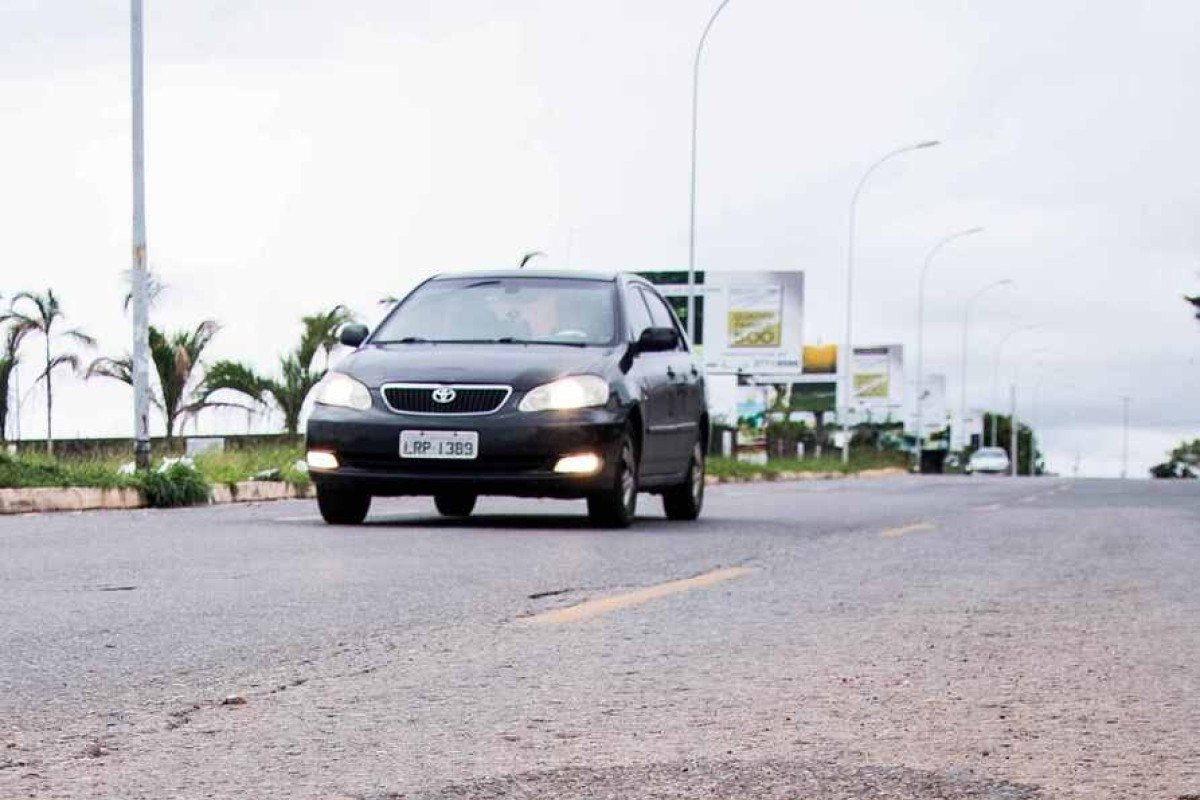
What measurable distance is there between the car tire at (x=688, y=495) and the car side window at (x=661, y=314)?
856 millimetres

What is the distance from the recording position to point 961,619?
7273 mm

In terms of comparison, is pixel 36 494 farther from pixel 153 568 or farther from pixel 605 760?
pixel 605 760

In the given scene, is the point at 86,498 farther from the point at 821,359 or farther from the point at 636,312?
the point at 821,359

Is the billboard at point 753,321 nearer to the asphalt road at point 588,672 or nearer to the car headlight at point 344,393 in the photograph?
the car headlight at point 344,393

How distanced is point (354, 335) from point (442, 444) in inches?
58.2

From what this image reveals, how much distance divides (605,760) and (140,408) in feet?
50.6

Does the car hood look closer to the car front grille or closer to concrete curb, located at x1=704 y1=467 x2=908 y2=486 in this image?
the car front grille

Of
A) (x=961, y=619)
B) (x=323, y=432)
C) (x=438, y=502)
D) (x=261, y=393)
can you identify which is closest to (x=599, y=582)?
(x=961, y=619)

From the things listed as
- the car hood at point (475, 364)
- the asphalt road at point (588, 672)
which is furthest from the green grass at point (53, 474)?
the asphalt road at point (588, 672)

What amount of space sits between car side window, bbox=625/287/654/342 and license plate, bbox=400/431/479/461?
5.63ft

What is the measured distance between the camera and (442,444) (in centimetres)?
1256

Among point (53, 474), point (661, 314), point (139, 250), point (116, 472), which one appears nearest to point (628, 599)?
point (661, 314)

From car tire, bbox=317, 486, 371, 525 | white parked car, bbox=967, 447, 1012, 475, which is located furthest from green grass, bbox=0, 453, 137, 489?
white parked car, bbox=967, 447, 1012, 475

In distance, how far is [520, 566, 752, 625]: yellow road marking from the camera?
7.16 m
